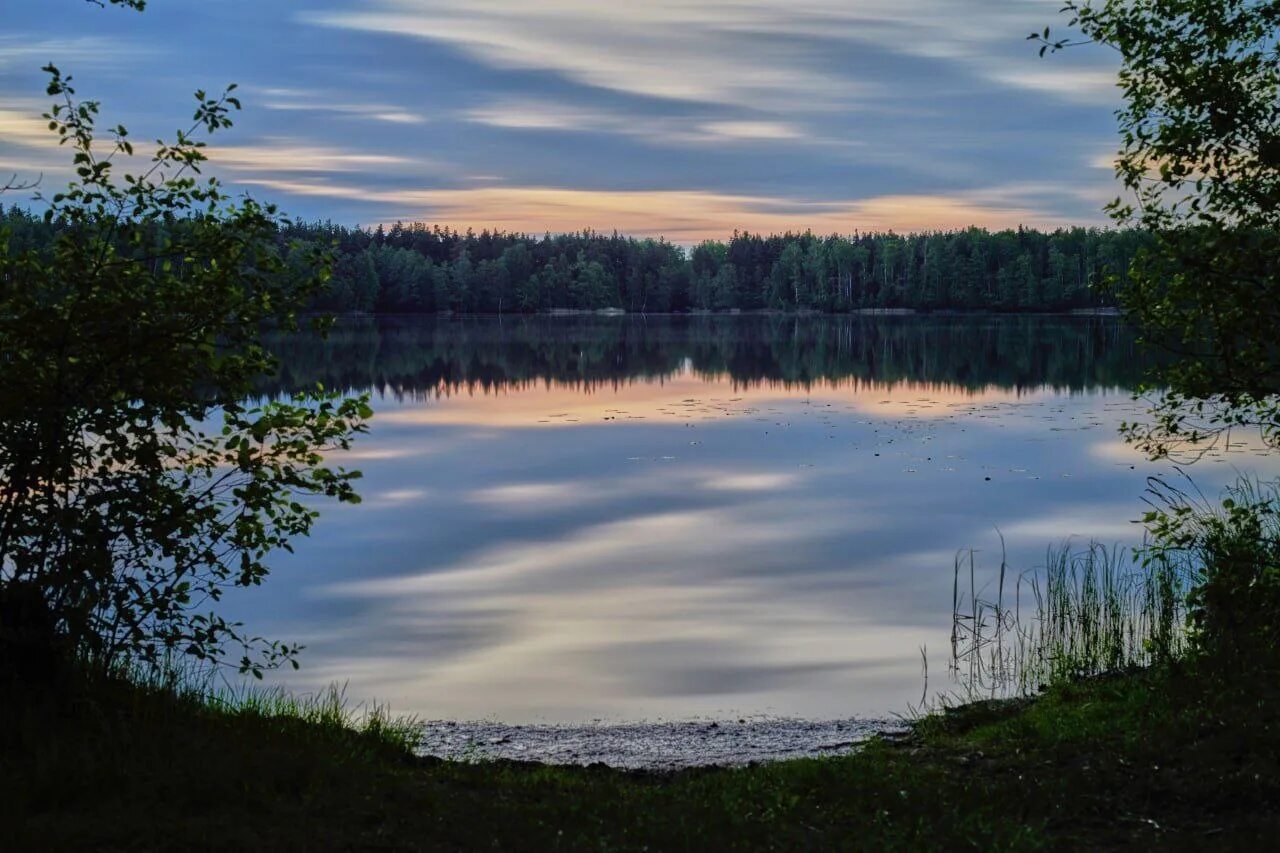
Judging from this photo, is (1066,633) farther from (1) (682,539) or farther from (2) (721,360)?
(2) (721,360)

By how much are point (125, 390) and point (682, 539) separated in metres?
18.2

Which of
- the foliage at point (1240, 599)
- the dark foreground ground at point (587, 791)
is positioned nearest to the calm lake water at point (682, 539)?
the foliage at point (1240, 599)

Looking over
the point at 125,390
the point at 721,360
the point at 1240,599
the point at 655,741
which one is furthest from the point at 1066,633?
the point at 721,360

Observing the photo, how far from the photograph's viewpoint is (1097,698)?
1224 cm

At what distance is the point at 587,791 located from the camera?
30.8 ft

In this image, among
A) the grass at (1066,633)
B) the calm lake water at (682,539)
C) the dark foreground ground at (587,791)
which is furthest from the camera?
the calm lake water at (682,539)

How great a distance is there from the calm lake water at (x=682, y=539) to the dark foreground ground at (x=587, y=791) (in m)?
5.07

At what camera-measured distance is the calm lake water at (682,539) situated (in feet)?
54.5

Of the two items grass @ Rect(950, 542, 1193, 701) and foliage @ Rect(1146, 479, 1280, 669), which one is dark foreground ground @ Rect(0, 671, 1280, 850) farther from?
grass @ Rect(950, 542, 1193, 701)

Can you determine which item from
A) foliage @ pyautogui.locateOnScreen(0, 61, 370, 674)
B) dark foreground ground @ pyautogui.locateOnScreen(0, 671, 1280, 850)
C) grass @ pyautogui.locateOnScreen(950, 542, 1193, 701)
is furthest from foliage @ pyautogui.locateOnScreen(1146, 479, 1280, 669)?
foliage @ pyautogui.locateOnScreen(0, 61, 370, 674)

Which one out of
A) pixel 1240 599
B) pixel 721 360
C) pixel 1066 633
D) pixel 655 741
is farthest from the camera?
pixel 721 360

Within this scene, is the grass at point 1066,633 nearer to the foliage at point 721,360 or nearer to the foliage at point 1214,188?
the foliage at point 1214,188

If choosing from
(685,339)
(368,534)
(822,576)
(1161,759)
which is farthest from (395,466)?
(685,339)

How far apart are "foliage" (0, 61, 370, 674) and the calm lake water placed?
6.19 metres
